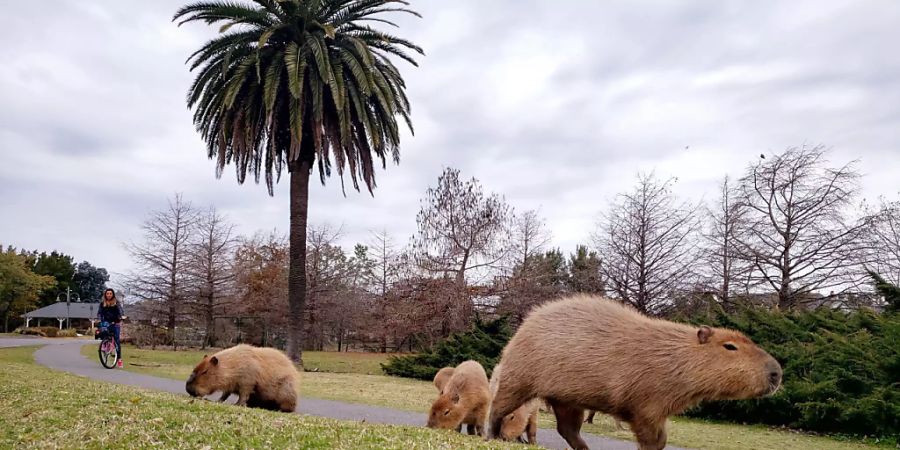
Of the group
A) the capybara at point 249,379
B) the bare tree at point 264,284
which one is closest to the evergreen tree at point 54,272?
the bare tree at point 264,284

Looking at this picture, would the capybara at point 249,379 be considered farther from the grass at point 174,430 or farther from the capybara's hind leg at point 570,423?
the capybara's hind leg at point 570,423

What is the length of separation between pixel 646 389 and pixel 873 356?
906 cm

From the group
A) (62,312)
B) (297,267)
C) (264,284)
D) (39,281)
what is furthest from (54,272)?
(297,267)

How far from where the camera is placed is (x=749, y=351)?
227 inches

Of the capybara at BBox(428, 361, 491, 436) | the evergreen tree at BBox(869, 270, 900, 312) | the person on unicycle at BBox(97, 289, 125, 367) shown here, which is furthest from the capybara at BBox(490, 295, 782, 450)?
the person on unicycle at BBox(97, 289, 125, 367)

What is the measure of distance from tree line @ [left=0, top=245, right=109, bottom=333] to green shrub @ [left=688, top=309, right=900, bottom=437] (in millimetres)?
77098

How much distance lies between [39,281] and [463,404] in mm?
→ 83120

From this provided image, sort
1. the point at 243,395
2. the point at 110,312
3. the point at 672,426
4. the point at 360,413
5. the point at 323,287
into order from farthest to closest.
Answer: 1. the point at 323,287
2. the point at 110,312
3. the point at 672,426
4. the point at 360,413
5. the point at 243,395

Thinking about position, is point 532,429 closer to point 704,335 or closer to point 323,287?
point 704,335

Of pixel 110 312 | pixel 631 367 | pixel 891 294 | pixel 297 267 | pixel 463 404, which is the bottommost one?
pixel 463 404

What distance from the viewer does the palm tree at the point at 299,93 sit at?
926 inches

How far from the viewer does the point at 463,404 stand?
809cm

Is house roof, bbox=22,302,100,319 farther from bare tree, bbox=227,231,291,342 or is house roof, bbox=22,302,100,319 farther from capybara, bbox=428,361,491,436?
capybara, bbox=428,361,491,436

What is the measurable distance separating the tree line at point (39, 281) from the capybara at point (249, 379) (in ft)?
240
